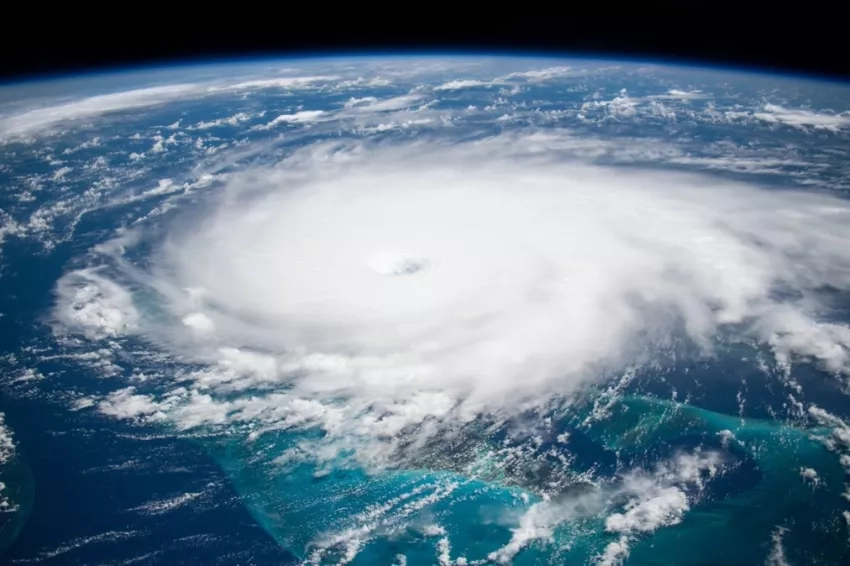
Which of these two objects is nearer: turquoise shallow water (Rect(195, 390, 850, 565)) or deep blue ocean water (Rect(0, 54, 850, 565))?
turquoise shallow water (Rect(195, 390, 850, 565))

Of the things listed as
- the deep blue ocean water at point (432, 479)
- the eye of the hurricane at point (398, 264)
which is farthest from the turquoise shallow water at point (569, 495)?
the eye of the hurricane at point (398, 264)

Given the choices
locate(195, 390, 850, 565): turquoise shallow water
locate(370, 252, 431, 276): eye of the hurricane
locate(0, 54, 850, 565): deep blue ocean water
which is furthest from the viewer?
locate(370, 252, 431, 276): eye of the hurricane

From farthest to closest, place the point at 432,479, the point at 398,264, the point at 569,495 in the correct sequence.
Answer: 1. the point at 398,264
2. the point at 432,479
3. the point at 569,495

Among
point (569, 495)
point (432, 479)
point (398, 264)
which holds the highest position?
point (398, 264)

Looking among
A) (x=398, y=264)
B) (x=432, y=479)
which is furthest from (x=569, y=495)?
(x=398, y=264)

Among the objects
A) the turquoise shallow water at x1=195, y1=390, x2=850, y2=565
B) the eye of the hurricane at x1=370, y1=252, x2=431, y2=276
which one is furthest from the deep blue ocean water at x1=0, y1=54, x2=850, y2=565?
the eye of the hurricane at x1=370, y1=252, x2=431, y2=276

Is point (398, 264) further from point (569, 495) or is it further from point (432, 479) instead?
point (569, 495)

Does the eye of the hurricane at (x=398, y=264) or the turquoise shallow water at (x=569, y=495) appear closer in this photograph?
the turquoise shallow water at (x=569, y=495)

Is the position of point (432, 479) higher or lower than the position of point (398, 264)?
lower

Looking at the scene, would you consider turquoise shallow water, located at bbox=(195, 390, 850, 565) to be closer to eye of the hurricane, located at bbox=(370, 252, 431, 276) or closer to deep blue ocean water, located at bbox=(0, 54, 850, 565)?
deep blue ocean water, located at bbox=(0, 54, 850, 565)

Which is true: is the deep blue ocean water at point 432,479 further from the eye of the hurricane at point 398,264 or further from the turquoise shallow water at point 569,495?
the eye of the hurricane at point 398,264
